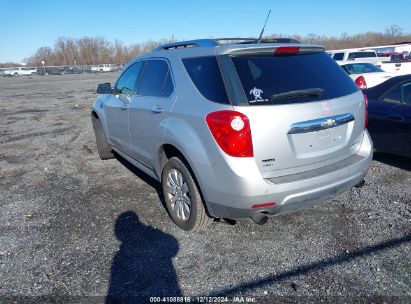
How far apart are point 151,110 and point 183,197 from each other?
3.23 feet

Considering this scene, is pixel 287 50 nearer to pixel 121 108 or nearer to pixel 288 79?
pixel 288 79

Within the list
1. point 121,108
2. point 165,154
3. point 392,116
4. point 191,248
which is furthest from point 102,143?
point 392,116

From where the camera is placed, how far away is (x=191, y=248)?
10.5 feet

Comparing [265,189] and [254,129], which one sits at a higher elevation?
[254,129]

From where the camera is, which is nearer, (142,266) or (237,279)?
(237,279)

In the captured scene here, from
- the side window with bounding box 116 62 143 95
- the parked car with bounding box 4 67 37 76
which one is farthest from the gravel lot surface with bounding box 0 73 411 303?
the parked car with bounding box 4 67 37 76

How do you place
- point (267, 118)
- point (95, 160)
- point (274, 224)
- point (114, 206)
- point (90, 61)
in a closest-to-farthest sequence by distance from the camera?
point (267, 118), point (274, 224), point (114, 206), point (95, 160), point (90, 61)

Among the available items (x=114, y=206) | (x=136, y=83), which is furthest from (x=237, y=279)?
(x=136, y=83)

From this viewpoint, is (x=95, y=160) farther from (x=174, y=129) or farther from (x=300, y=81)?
(x=300, y=81)

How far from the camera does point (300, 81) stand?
2.90 meters

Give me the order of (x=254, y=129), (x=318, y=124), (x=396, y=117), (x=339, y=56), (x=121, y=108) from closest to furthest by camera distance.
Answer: (x=254, y=129) → (x=318, y=124) → (x=121, y=108) → (x=396, y=117) → (x=339, y=56)

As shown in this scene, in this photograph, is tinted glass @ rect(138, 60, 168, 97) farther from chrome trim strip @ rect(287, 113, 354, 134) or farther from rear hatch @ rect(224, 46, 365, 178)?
chrome trim strip @ rect(287, 113, 354, 134)

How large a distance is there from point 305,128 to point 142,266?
6.00 ft

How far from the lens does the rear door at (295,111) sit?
104 inches
